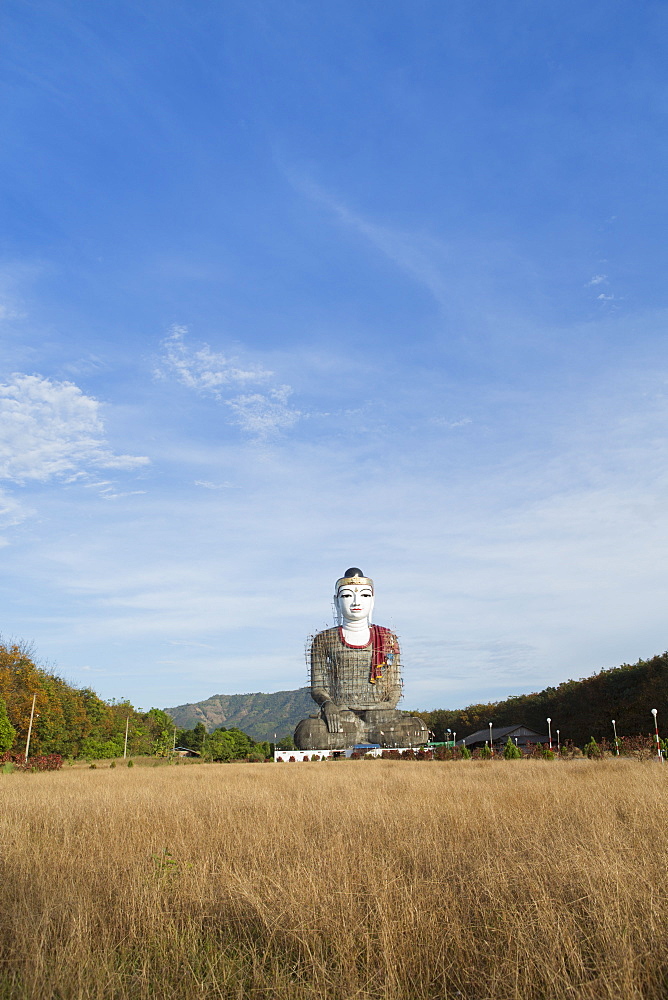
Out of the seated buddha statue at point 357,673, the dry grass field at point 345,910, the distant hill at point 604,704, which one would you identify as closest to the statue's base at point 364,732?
the seated buddha statue at point 357,673

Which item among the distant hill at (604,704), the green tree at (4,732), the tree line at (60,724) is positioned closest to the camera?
the green tree at (4,732)

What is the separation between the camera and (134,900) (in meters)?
4.66

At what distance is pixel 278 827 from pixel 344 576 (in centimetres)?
4794

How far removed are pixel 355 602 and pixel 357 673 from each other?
588cm

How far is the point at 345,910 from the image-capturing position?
4.17 metres

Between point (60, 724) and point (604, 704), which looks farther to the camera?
point (604, 704)

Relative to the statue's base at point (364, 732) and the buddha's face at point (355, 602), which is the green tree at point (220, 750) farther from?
the buddha's face at point (355, 602)

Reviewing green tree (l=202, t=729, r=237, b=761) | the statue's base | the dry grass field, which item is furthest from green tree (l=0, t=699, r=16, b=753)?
the dry grass field

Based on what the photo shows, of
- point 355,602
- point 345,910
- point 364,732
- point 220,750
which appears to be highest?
point 355,602

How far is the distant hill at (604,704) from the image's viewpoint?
166 ft

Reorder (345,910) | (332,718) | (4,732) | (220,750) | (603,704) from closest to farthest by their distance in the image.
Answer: (345,910), (4,732), (220,750), (332,718), (603,704)

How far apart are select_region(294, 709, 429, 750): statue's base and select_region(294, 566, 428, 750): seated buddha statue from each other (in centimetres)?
8

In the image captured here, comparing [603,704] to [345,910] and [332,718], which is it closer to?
[332,718]

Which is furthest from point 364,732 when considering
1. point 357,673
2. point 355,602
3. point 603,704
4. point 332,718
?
point 603,704
